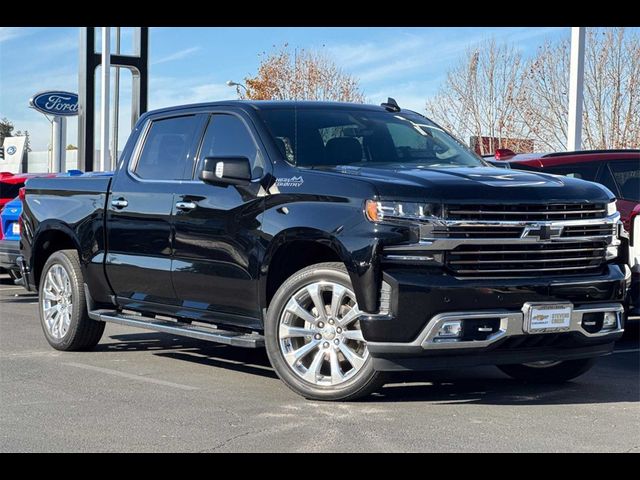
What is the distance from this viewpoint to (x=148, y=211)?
8250mm

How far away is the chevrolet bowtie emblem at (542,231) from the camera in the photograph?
Result: 6613 millimetres

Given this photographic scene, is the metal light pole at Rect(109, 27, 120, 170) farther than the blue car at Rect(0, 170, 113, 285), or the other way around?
the metal light pole at Rect(109, 27, 120, 170)

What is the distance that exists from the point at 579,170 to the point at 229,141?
13.1 ft

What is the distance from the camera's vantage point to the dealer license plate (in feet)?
21.3

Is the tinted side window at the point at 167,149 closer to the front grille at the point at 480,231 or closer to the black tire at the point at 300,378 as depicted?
the black tire at the point at 300,378

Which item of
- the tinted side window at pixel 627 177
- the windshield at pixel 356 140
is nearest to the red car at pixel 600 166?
the tinted side window at pixel 627 177

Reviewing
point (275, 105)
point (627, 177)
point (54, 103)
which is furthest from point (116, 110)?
point (275, 105)

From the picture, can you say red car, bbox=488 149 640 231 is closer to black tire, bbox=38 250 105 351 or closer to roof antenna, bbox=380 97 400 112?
roof antenna, bbox=380 97 400 112

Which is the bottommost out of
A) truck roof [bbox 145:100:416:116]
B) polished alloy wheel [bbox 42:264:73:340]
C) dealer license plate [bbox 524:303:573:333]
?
polished alloy wheel [bbox 42:264:73:340]

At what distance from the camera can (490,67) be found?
30.8 m

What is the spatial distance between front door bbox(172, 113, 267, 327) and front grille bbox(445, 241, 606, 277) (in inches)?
58.9

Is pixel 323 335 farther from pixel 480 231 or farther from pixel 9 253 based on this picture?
pixel 9 253

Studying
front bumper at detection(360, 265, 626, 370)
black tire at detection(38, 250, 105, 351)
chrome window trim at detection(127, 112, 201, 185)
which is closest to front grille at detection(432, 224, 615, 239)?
front bumper at detection(360, 265, 626, 370)
